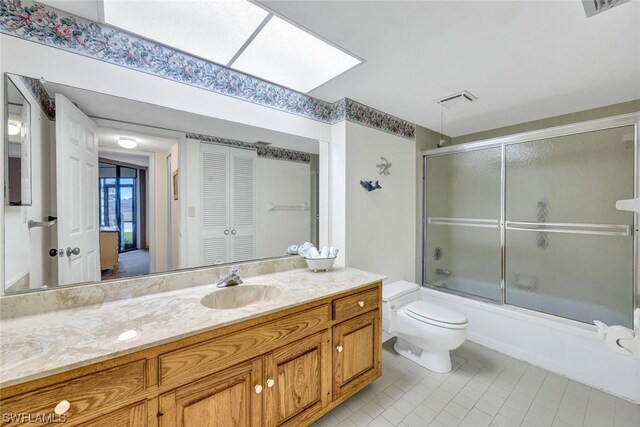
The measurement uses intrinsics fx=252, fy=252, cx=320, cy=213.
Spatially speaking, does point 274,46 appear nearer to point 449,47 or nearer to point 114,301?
point 449,47

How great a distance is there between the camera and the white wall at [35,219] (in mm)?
1070

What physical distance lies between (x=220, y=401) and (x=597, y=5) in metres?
2.40

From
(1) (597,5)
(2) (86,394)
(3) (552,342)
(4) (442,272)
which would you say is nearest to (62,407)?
(2) (86,394)

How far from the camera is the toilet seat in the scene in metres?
1.85

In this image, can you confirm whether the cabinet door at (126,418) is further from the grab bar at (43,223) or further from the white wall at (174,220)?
the grab bar at (43,223)

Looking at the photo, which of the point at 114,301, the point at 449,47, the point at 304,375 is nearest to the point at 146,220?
the point at 114,301

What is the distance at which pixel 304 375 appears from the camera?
52.4 inches

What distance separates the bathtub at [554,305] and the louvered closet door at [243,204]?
2348 millimetres

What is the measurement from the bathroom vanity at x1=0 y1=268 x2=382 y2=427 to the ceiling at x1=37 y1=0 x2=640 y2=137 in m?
1.39

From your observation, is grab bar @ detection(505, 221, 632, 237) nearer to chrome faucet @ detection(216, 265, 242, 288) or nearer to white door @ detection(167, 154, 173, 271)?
chrome faucet @ detection(216, 265, 242, 288)

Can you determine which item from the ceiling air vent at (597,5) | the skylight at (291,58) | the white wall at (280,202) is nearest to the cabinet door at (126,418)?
the white wall at (280,202)

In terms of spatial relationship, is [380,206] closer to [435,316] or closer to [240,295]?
[435,316]

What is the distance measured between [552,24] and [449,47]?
0.46 m

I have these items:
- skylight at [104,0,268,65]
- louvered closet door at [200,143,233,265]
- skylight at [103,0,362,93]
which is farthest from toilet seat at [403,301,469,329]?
skylight at [104,0,268,65]
